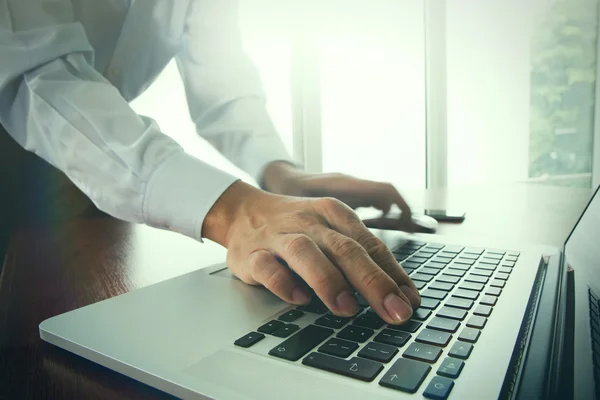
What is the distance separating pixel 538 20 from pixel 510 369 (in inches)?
135

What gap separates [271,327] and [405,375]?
0.35 feet

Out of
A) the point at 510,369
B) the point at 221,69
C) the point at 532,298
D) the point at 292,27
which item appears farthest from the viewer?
the point at 292,27

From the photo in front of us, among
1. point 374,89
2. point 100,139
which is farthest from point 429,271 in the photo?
point 374,89

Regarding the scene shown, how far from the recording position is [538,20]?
3025mm

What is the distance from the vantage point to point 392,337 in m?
0.29

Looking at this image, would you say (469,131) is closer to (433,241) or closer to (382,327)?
(433,241)

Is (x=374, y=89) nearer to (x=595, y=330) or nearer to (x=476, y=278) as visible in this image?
(x=476, y=278)

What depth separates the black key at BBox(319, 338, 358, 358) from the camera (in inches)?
10.4

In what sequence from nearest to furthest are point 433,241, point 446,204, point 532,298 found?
point 532,298 < point 433,241 < point 446,204

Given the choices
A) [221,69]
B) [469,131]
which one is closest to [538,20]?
[469,131]

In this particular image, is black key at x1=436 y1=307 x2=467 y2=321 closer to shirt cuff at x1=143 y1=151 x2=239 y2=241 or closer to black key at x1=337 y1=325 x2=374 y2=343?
black key at x1=337 y1=325 x2=374 y2=343

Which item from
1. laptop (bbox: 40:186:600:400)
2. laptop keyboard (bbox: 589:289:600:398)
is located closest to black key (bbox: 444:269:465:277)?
laptop (bbox: 40:186:600:400)

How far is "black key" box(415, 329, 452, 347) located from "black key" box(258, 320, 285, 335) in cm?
9

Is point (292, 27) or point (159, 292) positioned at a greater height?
point (292, 27)
